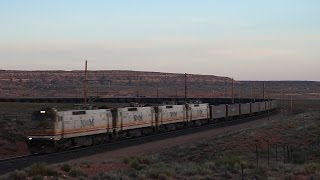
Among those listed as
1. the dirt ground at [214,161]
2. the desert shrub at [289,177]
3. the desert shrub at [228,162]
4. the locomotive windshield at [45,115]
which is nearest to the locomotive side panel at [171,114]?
the dirt ground at [214,161]

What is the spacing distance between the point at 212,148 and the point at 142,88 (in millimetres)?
167494

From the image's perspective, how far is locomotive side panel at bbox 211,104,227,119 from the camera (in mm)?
66750

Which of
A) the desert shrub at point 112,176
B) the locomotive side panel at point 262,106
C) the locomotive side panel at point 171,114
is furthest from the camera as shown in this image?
the locomotive side panel at point 262,106

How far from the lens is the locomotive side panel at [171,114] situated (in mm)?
50916

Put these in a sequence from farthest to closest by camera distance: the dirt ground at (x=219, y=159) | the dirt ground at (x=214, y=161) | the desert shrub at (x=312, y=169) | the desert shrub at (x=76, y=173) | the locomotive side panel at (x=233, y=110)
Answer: the locomotive side panel at (x=233, y=110) → the desert shrub at (x=312, y=169) → the dirt ground at (x=219, y=159) → the dirt ground at (x=214, y=161) → the desert shrub at (x=76, y=173)

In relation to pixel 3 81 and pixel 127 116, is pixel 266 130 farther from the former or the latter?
pixel 3 81

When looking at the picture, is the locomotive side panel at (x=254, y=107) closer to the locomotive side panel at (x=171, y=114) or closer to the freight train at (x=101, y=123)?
the freight train at (x=101, y=123)

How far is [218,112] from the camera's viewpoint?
68812 millimetres

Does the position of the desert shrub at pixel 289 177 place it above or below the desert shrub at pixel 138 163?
above

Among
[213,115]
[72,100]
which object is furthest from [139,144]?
[72,100]

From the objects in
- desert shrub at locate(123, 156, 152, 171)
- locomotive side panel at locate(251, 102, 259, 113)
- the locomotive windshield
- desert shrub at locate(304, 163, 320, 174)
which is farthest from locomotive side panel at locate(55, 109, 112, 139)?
locomotive side panel at locate(251, 102, 259, 113)

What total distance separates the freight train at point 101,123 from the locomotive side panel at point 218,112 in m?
1.95


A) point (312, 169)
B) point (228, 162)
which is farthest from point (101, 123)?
point (312, 169)

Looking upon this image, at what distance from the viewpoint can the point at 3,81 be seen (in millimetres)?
186125
